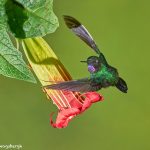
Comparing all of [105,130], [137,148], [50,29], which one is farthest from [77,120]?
[50,29]

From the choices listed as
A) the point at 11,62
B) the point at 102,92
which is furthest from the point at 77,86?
the point at 102,92

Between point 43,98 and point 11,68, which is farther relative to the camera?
point 43,98

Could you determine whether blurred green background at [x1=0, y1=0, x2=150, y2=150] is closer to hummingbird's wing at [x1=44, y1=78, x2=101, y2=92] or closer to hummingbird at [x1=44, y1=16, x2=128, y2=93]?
hummingbird at [x1=44, y1=16, x2=128, y2=93]

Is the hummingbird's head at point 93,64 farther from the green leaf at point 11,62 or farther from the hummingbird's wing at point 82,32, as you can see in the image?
the green leaf at point 11,62

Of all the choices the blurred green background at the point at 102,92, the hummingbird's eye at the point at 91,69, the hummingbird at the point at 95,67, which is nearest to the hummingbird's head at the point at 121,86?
the hummingbird at the point at 95,67

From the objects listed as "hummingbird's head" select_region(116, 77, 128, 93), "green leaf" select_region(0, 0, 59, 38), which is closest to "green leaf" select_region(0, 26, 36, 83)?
"green leaf" select_region(0, 0, 59, 38)

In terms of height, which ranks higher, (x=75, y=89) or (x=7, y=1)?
(x=7, y=1)

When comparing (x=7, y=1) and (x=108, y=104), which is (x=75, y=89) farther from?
(x=108, y=104)
